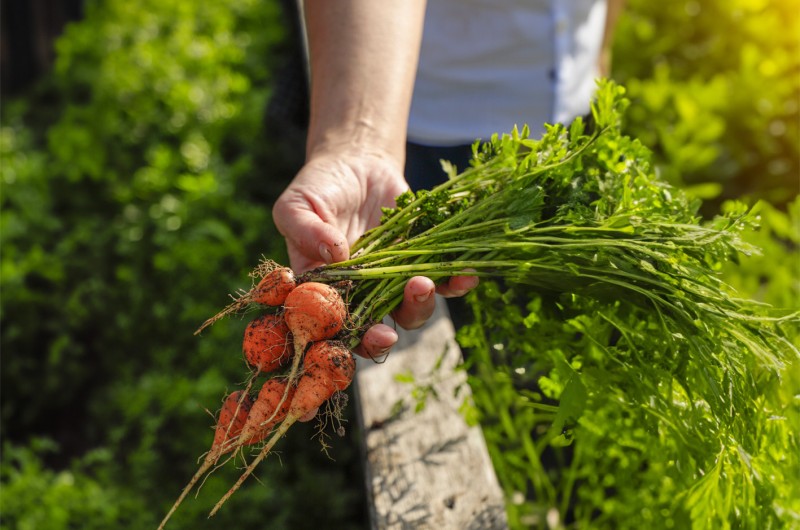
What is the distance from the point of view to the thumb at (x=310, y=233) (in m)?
1.72

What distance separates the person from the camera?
181 cm

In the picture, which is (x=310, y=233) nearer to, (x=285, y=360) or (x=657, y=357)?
(x=285, y=360)

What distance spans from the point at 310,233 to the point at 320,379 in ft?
1.09

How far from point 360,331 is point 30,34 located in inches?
205

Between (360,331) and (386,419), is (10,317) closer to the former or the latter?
(386,419)

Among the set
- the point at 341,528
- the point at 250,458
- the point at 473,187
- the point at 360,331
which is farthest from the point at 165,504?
the point at 473,187

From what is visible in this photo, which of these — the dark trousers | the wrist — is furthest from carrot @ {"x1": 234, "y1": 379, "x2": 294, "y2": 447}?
the dark trousers

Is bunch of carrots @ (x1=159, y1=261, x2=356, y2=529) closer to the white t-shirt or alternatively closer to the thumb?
the thumb

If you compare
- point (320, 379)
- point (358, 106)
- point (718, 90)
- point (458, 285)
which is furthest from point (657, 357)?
point (718, 90)

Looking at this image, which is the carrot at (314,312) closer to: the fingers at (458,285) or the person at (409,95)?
the person at (409,95)

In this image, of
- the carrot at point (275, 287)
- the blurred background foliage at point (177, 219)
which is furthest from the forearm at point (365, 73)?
the blurred background foliage at point (177, 219)

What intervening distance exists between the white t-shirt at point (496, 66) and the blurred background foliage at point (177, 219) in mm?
662

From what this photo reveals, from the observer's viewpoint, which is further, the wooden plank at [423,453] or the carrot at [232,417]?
the wooden plank at [423,453]

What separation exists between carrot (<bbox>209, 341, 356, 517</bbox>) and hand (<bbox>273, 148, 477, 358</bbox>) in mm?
61
